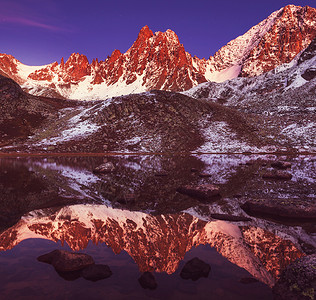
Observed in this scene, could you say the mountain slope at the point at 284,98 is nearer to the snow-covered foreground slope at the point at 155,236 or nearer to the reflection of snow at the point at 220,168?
the reflection of snow at the point at 220,168

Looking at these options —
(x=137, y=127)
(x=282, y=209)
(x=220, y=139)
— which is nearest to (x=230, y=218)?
(x=282, y=209)

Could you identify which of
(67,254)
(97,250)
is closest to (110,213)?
(97,250)

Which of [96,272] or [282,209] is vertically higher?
[282,209]

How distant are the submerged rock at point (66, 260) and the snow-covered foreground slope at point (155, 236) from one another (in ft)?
3.33

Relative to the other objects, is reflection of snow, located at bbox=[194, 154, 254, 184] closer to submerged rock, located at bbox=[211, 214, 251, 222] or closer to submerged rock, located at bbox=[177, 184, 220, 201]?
submerged rock, located at bbox=[177, 184, 220, 201]

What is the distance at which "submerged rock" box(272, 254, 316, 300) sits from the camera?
17.5 feet

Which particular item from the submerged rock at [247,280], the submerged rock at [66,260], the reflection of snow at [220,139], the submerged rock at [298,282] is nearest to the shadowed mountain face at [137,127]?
the reflection of snow at [220,139]

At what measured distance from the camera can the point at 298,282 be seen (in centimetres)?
565

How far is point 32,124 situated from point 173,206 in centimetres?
9125

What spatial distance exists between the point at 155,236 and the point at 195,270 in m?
2.79

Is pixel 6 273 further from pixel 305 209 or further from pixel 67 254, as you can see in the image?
pixel 305 209

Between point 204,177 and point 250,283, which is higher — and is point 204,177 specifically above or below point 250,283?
above

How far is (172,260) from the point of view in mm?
7305

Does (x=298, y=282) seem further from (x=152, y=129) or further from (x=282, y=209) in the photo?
(x=152, y=129)
